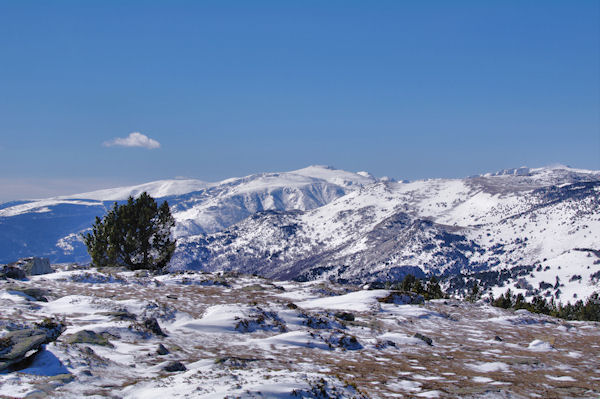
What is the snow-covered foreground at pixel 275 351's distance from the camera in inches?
448

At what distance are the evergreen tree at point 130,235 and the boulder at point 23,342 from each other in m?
34.7

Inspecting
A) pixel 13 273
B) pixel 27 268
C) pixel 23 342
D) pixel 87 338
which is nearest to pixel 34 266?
pixel 27 268

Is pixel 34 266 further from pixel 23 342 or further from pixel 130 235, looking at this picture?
pixel 23 342

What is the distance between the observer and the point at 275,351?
58.2 feet

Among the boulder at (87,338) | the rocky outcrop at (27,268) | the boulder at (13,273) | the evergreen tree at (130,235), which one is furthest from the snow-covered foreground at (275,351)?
the evergreen tree at (130,235)

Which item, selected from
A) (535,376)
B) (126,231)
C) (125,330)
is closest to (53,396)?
(125,330)

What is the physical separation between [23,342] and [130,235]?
37849 mm

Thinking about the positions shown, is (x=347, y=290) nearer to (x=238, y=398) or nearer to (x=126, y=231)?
(x=126, y=231)

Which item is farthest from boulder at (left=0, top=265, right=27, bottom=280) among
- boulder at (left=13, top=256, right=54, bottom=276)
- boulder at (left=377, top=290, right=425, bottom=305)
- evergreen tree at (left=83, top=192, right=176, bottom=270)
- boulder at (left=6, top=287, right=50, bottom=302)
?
boulder at (left=377, top=290, right=425, bottom=305)

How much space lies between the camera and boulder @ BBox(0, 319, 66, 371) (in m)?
11.9

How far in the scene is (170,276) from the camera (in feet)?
126

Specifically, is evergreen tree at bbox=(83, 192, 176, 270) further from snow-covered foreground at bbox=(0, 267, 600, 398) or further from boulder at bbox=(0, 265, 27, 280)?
snow-covered foreground at bbox=(0, 267, 600, 398)

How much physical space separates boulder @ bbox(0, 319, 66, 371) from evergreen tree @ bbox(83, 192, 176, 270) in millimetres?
34721

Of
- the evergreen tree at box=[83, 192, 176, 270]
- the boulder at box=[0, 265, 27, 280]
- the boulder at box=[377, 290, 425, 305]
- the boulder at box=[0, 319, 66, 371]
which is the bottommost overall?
the boulder at box=[377, 290, 425, 305]
